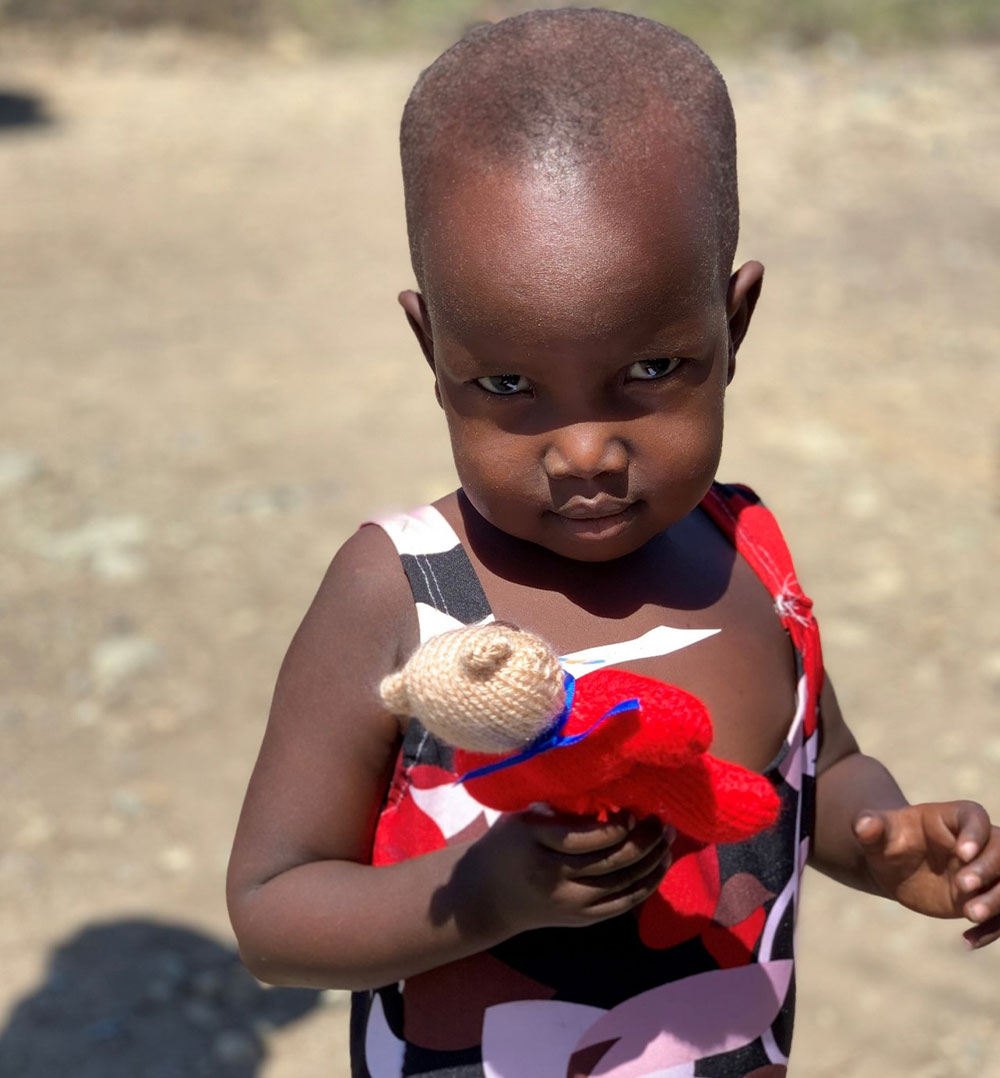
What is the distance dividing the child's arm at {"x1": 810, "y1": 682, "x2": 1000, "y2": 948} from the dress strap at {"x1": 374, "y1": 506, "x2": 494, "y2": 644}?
442mm

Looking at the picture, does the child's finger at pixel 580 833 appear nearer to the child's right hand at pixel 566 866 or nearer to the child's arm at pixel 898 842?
the child's right hand at pixel 566 866

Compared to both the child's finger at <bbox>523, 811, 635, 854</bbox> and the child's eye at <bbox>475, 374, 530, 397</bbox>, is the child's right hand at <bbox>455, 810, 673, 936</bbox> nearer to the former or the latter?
the child's finger at <bbox>523, 811, 635, 854</bbox>

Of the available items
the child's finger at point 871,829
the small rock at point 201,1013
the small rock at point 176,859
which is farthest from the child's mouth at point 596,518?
the small rock at point 176,859

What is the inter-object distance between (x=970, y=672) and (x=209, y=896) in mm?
2107

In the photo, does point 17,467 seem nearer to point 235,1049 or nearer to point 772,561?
point 235,1049

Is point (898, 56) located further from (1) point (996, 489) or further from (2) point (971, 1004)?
(2) point (971, 1004)

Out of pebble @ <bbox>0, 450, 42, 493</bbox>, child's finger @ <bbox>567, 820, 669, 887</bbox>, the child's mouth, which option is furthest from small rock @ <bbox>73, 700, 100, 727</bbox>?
child's finger @ <bbox>567, 820, 669, 887</bbox>

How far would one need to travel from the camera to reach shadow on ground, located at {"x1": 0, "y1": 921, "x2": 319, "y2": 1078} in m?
2.99

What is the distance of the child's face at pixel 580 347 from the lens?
4.17 ft

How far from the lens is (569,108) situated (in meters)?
1.31

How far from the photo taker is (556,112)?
4.29ft

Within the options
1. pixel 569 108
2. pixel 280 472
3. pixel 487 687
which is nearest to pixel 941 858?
pixel 487 687

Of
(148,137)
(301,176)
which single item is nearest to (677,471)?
(301,176)

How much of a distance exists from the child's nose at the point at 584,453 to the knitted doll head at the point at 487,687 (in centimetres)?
25
